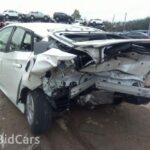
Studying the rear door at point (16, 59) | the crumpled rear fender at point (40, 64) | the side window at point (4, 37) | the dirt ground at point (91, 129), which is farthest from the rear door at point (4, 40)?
the crumpled rear fender at point (40, 64)

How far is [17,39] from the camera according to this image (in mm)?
5363

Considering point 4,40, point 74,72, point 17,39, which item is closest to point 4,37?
point 4,40

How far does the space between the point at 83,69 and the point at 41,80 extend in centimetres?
67

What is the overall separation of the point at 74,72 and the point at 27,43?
130 centimetres

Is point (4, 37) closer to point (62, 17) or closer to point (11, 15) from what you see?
point (11, 15)

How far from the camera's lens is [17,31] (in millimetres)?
5520

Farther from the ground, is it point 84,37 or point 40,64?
point 84,37

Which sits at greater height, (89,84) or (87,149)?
(89,84)

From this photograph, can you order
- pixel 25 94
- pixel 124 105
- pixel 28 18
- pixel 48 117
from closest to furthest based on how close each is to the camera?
1. pixel 48 117
2. pixel 25 94
3. pixel 124 105
4. pixel 28 18

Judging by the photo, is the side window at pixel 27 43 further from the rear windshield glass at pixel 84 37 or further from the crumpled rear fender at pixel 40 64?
the rear windshield glass at pixel 84 37

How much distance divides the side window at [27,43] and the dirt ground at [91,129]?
4.02 ft

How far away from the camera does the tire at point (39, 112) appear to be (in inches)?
170

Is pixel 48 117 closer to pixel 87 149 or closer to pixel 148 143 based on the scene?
pixel 87 149

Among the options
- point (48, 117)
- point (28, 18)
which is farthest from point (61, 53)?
point (28, 18)
